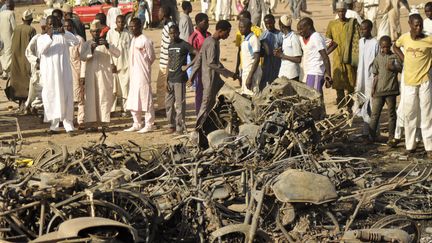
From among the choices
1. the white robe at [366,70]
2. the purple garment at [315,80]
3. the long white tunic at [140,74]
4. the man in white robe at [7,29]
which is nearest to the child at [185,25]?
the long white tunic at [140,74]

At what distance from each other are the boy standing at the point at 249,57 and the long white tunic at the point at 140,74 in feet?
4.86

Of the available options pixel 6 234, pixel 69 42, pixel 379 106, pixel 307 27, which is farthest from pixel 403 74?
pixel 6 234

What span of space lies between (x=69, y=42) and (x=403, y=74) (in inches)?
184

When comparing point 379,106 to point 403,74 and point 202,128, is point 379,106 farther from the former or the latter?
point 202,128

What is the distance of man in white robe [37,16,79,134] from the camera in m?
13.5

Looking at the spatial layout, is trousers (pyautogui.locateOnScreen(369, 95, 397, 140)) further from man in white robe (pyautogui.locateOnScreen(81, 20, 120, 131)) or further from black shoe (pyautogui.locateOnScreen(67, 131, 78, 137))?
black shoe (pyautogui.locateOnScreen(67, 131, 78, 137))

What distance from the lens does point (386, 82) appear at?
41.1 ft

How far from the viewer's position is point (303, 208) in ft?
25.3

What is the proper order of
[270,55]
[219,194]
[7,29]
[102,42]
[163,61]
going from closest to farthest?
[219,194], [270,55], [102,42], [163,61], [7,29]

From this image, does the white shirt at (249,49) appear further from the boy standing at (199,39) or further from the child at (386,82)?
the child at (386,82)

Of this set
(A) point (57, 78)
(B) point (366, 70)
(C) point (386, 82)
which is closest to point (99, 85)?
(A) point (57, 78)

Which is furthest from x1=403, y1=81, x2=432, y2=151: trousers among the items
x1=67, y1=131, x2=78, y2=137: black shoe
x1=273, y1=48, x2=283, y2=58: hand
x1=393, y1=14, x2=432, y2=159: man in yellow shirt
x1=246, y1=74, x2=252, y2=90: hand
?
x1=67, y1=131, x2=78, y2=137: black shoe

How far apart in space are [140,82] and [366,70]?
320 centimetres

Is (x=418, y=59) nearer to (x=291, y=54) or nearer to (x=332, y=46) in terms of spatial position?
(x=291, y=54)
